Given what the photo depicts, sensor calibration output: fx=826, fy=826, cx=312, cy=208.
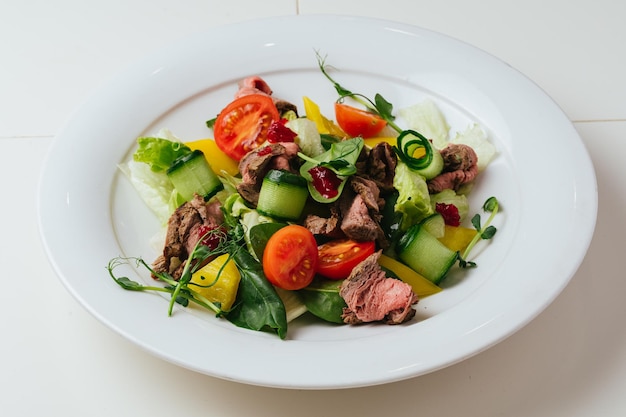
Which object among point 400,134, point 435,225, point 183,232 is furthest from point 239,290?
point 400,134

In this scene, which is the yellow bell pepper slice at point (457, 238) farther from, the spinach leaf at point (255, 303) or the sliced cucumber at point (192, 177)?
the sliced cucumber at point (192, 177)

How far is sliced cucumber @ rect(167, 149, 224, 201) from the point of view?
3.22 m

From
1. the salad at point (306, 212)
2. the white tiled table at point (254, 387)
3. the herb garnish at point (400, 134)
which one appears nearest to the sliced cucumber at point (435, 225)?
the salad at point (306, 212)

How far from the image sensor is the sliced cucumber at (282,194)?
9.77 ft

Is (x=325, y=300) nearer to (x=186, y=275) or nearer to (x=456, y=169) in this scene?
(x=186, y=275)

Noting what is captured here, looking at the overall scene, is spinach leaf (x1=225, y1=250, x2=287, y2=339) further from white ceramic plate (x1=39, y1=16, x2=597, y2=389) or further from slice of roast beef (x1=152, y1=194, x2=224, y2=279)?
slice of roast beef (x1=152, y1=194, x2=224, y2=279)

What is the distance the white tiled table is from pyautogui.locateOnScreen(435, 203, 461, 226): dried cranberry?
48 cm

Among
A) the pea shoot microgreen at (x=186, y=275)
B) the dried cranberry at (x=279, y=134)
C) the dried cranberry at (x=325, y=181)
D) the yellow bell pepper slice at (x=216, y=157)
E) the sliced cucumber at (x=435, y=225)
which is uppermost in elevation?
the dried cranberry at (x=279, y=134)

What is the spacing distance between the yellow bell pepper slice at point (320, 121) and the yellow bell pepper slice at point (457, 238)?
71cm

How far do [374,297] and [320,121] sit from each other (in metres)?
1.05

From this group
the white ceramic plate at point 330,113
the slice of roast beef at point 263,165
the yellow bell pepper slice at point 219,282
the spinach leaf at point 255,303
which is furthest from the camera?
the slice of roast beef at point 263,165

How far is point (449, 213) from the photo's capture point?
124 inches

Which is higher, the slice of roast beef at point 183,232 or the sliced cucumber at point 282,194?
the sliced cucumber at point 282,194

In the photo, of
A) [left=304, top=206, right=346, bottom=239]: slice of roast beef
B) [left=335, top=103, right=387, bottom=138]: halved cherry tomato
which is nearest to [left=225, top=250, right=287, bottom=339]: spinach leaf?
[left=304, top=206, right=346, bottom=239]: slice of roast beef
